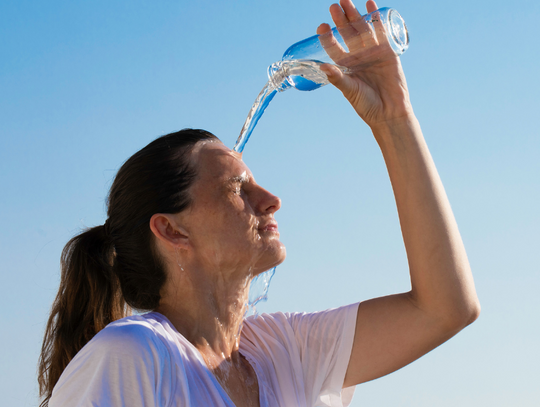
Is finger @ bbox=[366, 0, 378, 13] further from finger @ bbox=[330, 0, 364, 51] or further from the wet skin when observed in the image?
the wet skin

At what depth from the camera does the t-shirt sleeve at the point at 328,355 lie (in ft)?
8.38

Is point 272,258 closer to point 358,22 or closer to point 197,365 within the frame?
point 197,365

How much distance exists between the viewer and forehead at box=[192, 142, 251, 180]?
2574mm

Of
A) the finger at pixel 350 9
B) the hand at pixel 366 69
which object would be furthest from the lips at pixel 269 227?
the finger at pixel 350 9

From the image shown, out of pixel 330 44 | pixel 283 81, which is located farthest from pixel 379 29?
pixel 283 81

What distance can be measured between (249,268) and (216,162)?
538mm

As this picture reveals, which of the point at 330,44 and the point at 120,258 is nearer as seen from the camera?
the point at 330,44

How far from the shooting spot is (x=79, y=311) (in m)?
2.67

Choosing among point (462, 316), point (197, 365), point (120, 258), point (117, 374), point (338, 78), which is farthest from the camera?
point (120, 258)

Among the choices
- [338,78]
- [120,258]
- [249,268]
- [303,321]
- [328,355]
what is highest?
[338,78]

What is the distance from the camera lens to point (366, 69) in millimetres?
2766

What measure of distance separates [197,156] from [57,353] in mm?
1171

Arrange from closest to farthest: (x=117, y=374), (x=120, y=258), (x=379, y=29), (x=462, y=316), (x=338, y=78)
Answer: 1. (x=117, y=374)
2. (x=462, y=316)
3. (x=338, y=78)
4. (x=379, y=29)
5. (x=120, y=258)

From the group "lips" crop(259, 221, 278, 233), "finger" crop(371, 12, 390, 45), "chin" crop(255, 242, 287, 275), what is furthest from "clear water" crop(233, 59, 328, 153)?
"chin" crop(255, 242, 287, 275)
